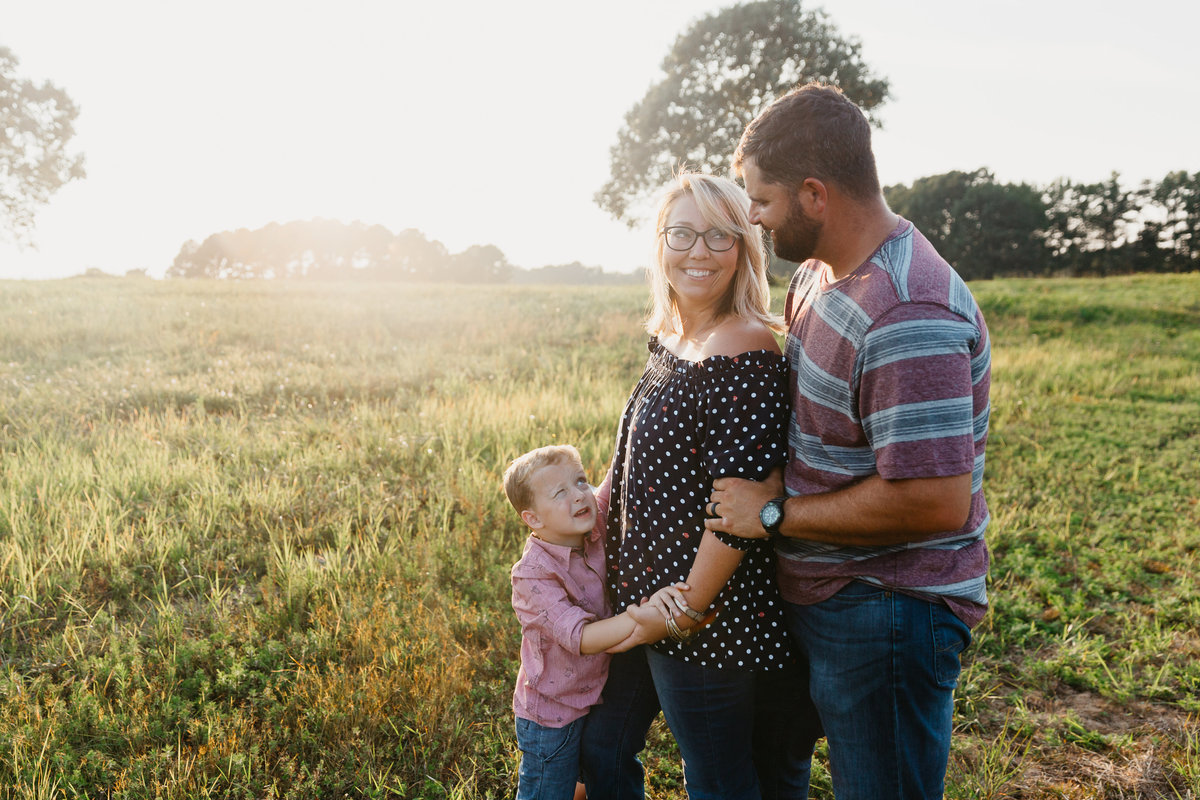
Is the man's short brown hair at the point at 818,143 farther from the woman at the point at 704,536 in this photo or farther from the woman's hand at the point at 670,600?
the woman's hand at the point at 670,600

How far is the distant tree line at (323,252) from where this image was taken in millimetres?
57250

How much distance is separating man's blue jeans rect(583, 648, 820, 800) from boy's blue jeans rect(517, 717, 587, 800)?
6 centimetres

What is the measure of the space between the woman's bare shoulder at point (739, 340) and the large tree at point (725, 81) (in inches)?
1010

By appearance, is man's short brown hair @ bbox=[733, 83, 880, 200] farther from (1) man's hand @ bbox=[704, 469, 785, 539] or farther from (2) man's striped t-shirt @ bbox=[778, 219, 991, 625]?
(1) man's hand @ bbox=[704, 469, 785, 539]

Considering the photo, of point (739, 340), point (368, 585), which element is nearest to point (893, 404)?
point (739, 340)

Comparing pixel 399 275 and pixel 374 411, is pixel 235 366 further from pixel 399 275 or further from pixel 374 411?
pixel 399 275

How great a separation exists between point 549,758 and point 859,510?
4.91 feet

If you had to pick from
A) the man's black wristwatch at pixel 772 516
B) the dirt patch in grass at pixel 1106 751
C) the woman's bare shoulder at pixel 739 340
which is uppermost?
the woman's bare shoulder at pixel 739 340

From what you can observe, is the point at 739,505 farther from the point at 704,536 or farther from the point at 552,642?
the point at 552,642

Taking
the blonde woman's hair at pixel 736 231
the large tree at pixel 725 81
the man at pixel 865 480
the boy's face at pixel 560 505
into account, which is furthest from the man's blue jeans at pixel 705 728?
the large tree at pixel 725 81

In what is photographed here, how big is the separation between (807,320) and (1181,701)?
3.65 metres

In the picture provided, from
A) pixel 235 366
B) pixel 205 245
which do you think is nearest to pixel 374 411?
pixel 235 366

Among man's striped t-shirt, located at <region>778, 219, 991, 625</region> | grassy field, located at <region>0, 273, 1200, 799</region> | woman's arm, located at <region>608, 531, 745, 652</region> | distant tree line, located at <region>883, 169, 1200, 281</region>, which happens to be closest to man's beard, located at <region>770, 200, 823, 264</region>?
man's striped t-shirt, located at <region>778, 219, 991, 625</region>

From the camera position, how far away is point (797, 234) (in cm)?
213
